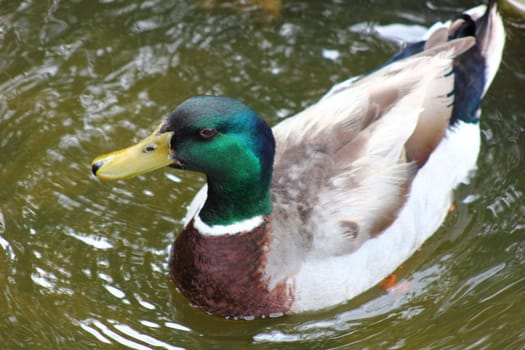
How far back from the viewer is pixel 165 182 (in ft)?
18.5

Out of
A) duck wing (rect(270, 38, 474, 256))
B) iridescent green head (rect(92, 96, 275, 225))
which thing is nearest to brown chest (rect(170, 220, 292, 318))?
duck wing (rect(270, 38, 474, 256))

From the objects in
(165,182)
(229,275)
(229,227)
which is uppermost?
(229,227)

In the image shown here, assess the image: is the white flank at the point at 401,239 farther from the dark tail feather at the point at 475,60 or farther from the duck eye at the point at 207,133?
the duck eye at the point at 207,133

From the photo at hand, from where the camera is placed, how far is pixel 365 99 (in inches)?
201

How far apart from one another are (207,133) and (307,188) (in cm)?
74

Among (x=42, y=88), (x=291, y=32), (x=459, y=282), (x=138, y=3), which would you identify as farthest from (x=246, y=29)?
(x=459, y=282)

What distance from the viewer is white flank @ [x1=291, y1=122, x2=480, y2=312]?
15.6 ft

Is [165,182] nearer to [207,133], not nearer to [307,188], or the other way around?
[307,188]

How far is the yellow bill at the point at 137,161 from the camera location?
169 inches

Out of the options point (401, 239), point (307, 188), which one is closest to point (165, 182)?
point (307, 188)

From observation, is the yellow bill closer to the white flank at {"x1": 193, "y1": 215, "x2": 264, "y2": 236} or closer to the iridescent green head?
the iridescent green head

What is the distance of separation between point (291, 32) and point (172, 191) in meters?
1.76

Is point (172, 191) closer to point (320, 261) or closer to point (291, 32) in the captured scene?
point (320, 261)

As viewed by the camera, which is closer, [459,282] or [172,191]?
[459,282]
